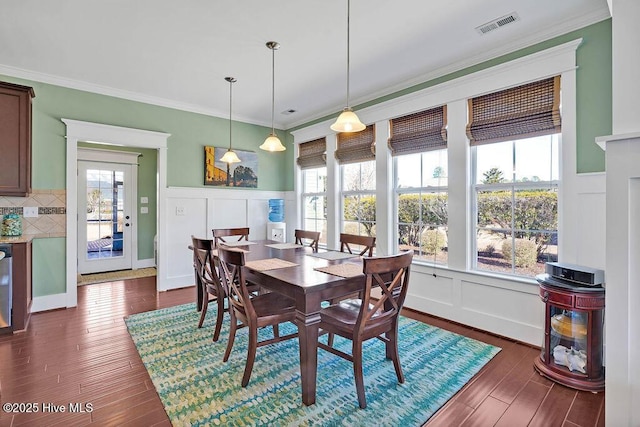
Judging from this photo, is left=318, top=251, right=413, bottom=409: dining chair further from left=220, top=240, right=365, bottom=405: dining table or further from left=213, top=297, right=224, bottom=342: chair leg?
left=213, top=297, right=224, bottom=342: chair leg

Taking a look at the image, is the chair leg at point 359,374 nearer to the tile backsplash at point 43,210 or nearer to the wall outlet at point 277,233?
the wall outlet at point 277,233

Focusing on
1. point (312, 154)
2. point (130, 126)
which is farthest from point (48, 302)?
point (312, 154)

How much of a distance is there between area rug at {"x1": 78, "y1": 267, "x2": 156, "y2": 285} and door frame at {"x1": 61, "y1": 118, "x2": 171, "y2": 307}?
1.21 meters

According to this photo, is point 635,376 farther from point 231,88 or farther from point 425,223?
point 231,88

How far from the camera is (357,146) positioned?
439 cm

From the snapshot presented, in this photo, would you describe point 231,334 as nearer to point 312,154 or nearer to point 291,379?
point 291,379

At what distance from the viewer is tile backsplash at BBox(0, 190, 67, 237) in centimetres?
346

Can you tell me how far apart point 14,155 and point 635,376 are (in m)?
5.14

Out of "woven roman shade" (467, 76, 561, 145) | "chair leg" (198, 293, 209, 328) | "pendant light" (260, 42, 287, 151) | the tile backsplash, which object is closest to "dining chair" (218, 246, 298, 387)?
"chair leg" (198, 293, 209, 328)

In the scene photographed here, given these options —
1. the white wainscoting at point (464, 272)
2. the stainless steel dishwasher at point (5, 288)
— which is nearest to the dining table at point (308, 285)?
the white wainscoting at point (464, 272)

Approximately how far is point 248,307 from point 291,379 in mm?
624

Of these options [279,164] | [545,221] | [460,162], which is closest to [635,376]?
[545,221]

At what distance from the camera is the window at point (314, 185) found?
200 inches

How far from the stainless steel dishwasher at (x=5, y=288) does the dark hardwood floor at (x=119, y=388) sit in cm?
16
